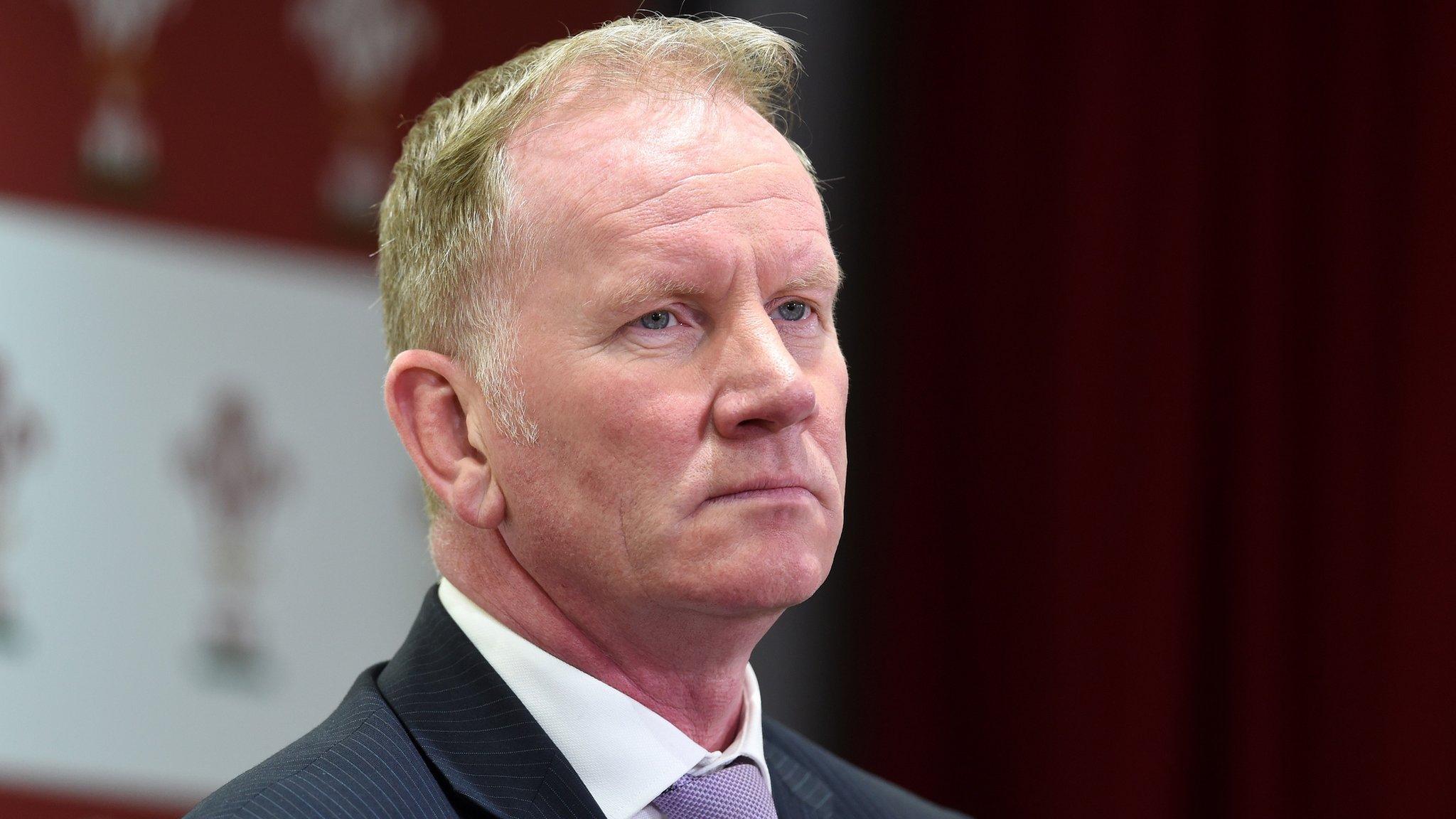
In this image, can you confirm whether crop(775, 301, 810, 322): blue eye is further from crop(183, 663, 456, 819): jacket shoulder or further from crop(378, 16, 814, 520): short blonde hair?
crop(183, 663, 456, 819): jacket shoulder

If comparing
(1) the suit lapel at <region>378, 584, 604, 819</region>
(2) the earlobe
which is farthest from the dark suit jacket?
(2) the earlobe

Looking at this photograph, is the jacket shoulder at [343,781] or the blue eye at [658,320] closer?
the jacket shoulder at [343,781]

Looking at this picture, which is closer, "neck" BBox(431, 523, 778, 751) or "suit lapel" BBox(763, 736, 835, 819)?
"neck" BBox(431, 523, 778, 751)

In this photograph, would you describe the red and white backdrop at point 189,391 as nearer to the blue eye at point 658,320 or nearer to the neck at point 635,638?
the neck at point 635,638

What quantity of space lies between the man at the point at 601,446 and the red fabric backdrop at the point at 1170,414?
1.80 m

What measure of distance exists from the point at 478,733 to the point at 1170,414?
2205 mm

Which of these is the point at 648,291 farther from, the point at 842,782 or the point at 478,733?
the point at 842,782

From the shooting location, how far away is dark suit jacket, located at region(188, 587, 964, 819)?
1.29m

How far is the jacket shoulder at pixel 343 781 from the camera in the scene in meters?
1.27

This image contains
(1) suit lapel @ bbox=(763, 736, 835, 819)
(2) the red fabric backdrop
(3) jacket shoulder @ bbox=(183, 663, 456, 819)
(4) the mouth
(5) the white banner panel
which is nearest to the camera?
(3) jacket shoulder @ bbox=(183, 663, 456, 819)

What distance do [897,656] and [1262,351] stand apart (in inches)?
47.1

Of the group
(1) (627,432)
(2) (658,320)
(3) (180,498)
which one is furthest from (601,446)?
(3) (180,498)

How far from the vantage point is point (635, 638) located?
1448 mm

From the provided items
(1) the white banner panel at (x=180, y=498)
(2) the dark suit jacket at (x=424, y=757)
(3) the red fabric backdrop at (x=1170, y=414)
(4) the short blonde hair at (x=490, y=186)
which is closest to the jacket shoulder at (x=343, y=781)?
(2) the dark suit jacket at (x=424, y=757)
